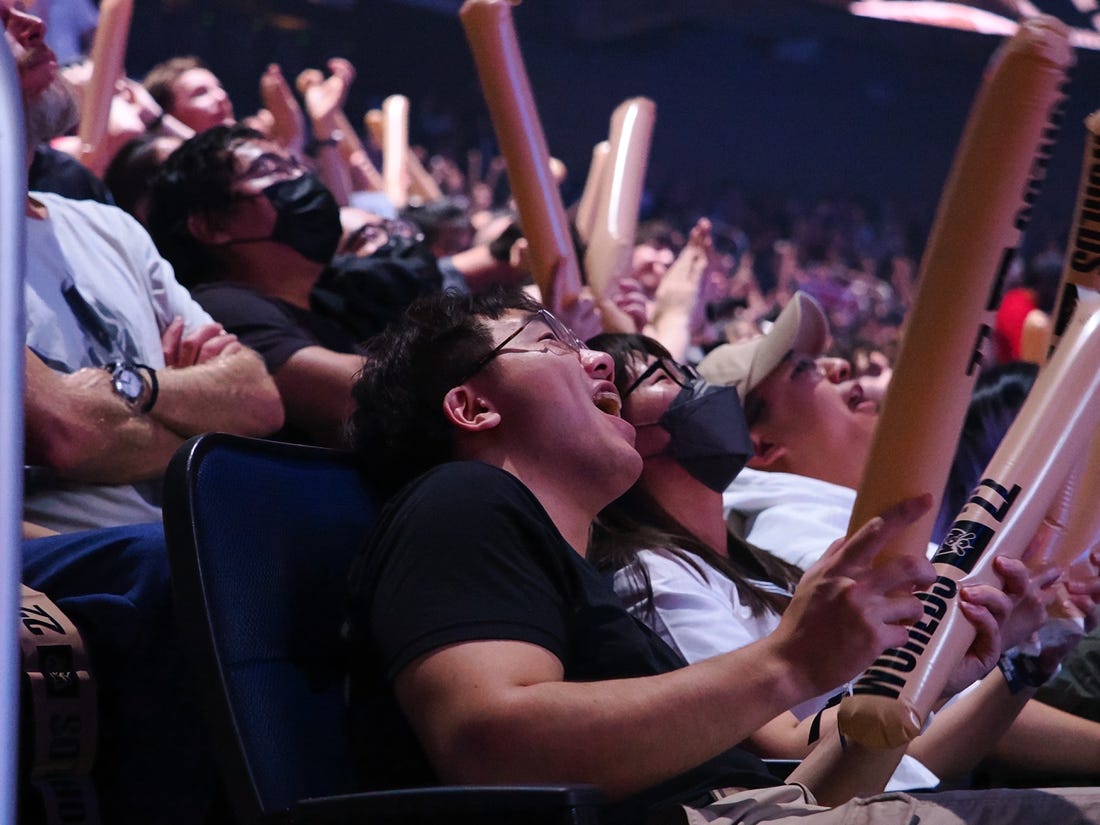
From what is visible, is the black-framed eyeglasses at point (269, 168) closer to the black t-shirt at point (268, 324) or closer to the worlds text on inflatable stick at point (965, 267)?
the black t-shirt at point (268, 324)

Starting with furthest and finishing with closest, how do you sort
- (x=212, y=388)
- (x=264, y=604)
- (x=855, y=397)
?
(x=855, y=397) < (x=212, y=388) < (x=264, y=604)

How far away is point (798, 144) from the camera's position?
607 inches

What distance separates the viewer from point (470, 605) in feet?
4.55

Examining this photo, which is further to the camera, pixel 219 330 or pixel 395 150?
pixel 395 150

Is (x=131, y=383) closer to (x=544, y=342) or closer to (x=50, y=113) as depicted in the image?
(x=50, y=113)

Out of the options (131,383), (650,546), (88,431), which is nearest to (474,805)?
(650,546)

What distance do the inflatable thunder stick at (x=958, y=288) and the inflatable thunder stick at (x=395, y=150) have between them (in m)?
4.01

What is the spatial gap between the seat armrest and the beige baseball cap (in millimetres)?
1905

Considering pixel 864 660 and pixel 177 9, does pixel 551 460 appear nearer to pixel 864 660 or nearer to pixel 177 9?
pixel 864 660

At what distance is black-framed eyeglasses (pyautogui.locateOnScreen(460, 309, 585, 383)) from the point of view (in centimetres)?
179

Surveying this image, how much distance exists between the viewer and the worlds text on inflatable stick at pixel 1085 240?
1511 mm

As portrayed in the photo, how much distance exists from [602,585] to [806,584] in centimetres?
32

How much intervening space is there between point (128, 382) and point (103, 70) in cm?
150

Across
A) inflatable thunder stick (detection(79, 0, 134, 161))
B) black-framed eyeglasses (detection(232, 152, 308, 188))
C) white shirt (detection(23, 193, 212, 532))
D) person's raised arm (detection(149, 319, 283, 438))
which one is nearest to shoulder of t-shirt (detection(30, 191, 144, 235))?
white shirt (detection(23, 193, 212, 532))
